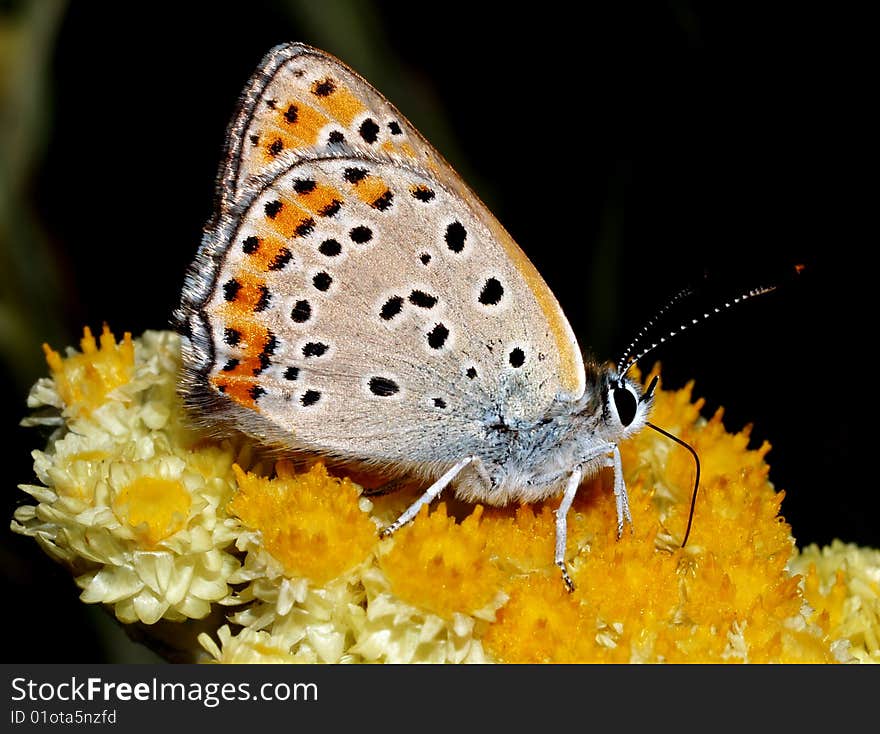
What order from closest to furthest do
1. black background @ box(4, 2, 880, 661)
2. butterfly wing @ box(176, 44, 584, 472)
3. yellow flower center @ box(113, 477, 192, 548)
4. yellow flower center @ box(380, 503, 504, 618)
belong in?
yellow flower center @ box(380, 503, 504, 618) → yellow flower center @ box(113, 477, 192, 548) → butterfly wing @ box(176, 44, 584, 472) → black background @ box(4, 2, 880, 661)

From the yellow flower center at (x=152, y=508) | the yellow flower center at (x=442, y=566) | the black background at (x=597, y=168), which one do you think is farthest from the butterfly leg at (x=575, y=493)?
the black background at (x=597, y=168)

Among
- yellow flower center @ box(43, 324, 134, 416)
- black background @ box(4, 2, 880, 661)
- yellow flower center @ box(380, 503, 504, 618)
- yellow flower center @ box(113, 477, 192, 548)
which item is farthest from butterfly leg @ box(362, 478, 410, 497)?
black background @ box(4, 2, 880, 661)

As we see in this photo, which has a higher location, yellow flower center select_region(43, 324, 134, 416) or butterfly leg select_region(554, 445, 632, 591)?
yellow flower center select_region(43, 324, 134, 416)

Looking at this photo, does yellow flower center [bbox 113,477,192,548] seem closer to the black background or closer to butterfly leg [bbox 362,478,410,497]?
butterfly leg [bbox 362,478,410,497]

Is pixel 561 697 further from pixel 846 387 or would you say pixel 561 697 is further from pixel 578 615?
pixel 846 387

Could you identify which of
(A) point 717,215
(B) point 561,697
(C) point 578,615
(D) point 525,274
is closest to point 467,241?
(D) point 525,274

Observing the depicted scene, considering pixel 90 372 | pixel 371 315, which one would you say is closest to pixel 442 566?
pixel 371 315
